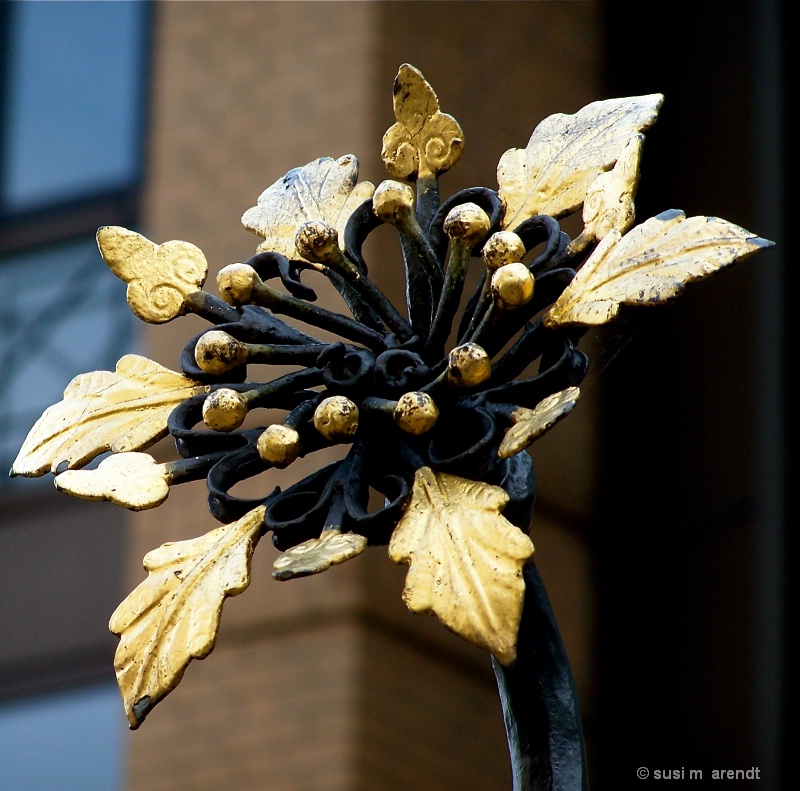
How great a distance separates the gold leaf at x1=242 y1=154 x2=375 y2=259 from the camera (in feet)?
4.65

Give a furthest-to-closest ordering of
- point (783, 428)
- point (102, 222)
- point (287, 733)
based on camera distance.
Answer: point (102, 222)
point (783, 428)
point (287, 733)

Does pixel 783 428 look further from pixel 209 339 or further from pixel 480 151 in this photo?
pixel 209 339

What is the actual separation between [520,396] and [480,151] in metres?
2.90

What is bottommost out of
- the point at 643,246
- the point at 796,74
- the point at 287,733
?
the point at 287,733

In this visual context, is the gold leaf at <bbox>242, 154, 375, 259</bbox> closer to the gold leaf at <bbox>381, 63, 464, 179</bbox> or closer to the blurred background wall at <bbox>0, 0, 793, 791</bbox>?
the gold leaf at <bbox>381, 63, 464, 179</bbox>

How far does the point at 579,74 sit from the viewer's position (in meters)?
4.41

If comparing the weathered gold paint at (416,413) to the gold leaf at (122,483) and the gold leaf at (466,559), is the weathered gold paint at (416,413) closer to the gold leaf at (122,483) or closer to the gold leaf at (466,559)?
the gold leaf at (466,559)

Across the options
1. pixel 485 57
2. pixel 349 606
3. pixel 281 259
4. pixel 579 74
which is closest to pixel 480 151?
pixel 485 57

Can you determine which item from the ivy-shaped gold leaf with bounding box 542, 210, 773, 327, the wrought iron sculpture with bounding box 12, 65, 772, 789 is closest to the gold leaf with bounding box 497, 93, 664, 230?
the wrought iron sculpture with bounding box 12, 65, 772, 789

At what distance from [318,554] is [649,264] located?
270mm

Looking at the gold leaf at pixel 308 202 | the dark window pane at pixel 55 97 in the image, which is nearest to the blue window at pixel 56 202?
the dark window pane at pixel 55 97

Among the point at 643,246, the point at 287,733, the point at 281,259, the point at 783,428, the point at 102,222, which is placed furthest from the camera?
the point at 102,222

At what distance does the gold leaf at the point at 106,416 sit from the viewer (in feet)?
4.08

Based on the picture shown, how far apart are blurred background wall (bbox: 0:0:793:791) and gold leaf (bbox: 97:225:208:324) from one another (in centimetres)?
222
